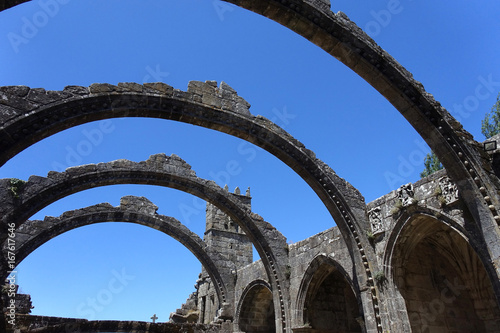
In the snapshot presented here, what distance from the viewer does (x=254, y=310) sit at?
41.5ft

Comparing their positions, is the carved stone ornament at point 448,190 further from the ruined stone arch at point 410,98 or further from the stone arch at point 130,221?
the stone arch at point 130,221

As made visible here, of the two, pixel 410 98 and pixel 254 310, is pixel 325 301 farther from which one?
pixel 410 98

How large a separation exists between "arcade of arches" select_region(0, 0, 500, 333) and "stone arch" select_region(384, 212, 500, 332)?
3 centimetres

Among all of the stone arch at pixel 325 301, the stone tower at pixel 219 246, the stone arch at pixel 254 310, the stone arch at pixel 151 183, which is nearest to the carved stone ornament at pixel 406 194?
the stone arch at pixel 325 301

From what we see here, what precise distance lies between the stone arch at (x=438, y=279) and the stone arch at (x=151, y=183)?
148 inches

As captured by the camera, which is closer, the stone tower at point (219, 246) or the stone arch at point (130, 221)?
the stone arch at point (130, 221)

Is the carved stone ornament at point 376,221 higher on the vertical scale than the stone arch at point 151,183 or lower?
lower

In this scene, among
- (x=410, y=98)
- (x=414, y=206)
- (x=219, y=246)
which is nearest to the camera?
(x=410, y=98)

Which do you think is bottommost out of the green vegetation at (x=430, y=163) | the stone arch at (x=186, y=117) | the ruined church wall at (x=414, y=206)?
the ruined church wall at (x=414, y=206)

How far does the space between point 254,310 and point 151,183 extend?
19.5 ft

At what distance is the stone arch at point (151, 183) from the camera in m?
9.05

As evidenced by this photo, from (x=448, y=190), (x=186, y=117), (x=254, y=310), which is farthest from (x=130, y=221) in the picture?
(x=448, y=190)

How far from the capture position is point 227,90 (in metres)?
7.43

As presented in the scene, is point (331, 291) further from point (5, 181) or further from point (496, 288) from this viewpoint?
point (5, 181)
